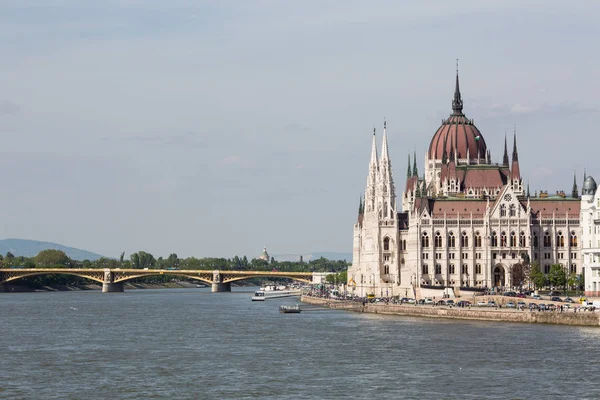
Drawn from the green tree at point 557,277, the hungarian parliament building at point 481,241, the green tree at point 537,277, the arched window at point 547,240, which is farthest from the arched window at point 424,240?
the green tree at point 557,277

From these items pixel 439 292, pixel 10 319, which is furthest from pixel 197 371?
pixel 439 292

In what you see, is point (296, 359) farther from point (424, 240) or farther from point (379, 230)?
point (379, 230)

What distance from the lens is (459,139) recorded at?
193625mm

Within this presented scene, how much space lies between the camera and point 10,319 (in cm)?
13600

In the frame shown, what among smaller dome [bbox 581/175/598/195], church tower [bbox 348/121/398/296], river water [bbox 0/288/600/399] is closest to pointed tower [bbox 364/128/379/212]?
church tower [bbox 348/121/398/296]

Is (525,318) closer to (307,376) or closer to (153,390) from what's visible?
(307,376)

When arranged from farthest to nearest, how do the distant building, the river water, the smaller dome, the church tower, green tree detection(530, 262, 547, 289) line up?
the church tower < green tree detection(530, 262, 547, 289) < the smaller dome < the distant building < the river water

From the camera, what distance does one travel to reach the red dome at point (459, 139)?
193 m

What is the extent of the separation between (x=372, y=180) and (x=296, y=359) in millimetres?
106775

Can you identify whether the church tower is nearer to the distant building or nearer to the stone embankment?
the stone embankment

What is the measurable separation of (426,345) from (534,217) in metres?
79.5

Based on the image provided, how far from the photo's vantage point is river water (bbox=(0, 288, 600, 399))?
232 feet

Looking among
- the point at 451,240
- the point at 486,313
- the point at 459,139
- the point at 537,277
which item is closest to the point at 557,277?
the point at 537,277

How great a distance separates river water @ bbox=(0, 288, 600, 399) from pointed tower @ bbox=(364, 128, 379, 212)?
202 ft
